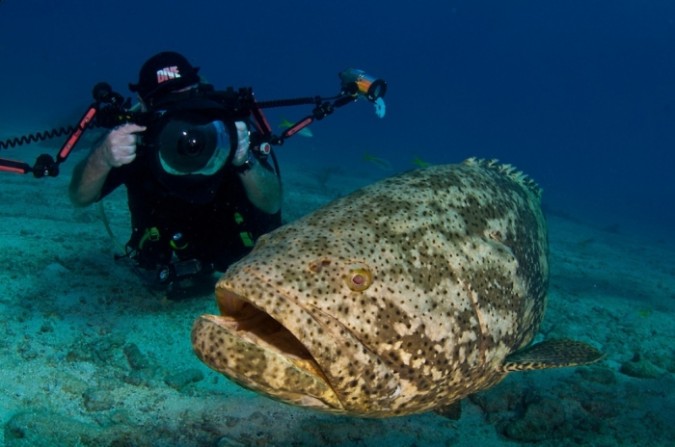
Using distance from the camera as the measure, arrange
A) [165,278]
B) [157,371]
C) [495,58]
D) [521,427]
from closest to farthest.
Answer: [521,427], [157,371], [165,278], [495,58]

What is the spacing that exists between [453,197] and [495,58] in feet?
566

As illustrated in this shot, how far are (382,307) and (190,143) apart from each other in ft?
7.72

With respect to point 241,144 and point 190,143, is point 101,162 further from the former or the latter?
Answer: point 241,144

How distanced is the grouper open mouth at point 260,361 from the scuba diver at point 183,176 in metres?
2.07

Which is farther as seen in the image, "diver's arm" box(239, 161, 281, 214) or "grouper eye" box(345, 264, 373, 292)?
"diver's arm" box(239, 161, 281, 214)

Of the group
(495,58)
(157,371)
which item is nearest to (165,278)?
(157,371)

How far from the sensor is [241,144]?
4.08 metres

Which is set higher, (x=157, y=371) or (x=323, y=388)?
(x=323, y=388)

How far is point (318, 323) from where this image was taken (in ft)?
6.28

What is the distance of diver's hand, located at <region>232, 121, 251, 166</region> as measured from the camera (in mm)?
4008

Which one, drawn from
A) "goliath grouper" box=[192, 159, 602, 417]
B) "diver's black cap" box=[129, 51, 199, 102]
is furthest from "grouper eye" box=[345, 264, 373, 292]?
"diver's black cap" box=[129, 51, 199, 102]

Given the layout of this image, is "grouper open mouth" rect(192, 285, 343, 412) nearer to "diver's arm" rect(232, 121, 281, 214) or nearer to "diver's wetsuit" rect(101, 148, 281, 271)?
"diver's arm" rect(232, 121, 281, 214)

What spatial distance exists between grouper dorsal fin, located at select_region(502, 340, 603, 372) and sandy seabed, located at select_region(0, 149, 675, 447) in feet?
2.88

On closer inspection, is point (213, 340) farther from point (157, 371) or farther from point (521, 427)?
point (521, 427)
